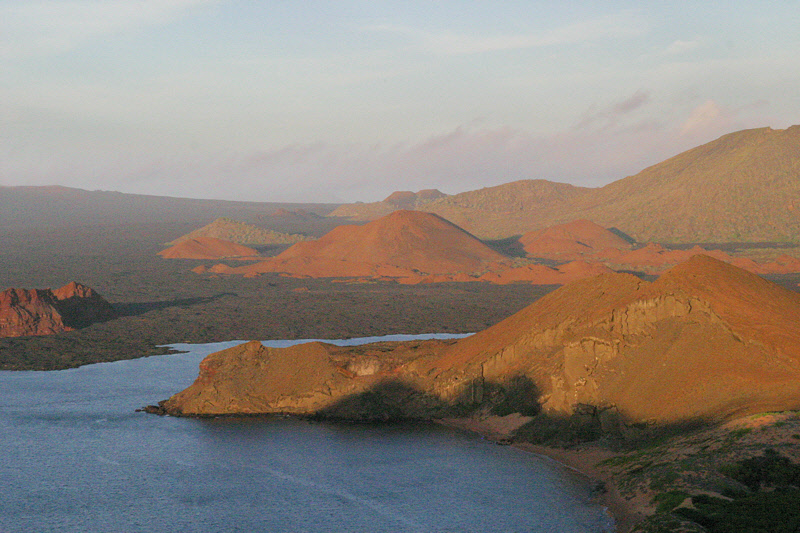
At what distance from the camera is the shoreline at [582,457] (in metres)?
36.0

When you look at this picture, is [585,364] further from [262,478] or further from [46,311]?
[46,311]

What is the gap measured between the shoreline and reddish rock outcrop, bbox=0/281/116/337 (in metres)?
55.6

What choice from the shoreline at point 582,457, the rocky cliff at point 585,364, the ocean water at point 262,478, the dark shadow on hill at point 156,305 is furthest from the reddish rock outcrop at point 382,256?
the shoreline at point 582,457

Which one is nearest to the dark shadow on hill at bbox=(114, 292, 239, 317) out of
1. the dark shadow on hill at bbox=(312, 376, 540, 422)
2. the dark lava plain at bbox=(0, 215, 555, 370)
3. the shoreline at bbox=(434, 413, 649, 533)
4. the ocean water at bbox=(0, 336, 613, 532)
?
the dark lava plain at bbox=(0, 215, 555, 370)

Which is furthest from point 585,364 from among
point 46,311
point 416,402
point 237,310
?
point 237,310

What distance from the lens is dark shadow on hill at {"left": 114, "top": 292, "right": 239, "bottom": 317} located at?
11100 centimetres

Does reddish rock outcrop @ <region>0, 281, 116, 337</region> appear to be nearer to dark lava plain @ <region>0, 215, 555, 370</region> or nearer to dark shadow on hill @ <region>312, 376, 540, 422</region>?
dark lava plain @ <region>0, 215, 555, 370</region>

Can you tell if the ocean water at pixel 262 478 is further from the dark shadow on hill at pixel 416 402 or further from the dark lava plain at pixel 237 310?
the dark lava plain at pixel 237 310

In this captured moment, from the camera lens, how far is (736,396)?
1690 inches

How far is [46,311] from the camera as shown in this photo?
91.7 metres

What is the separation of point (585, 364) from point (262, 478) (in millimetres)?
20405

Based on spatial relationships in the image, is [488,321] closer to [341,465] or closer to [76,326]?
[76,326]


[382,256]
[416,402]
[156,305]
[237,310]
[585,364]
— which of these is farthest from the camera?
[382,256]

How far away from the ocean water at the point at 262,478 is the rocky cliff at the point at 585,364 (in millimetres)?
2369
